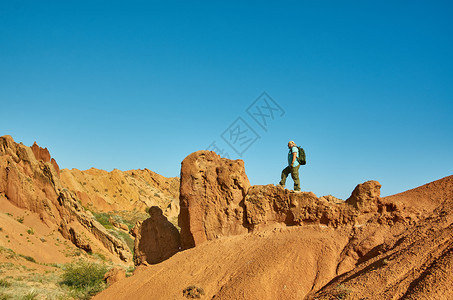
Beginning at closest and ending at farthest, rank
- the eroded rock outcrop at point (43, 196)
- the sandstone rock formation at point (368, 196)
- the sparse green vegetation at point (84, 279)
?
the sandstone rock formation at point (368, 196) < the sparse green vegetation at point (84, 279) < the eroded rock outcrop at point (43, 196)

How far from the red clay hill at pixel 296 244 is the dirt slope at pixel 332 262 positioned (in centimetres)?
2

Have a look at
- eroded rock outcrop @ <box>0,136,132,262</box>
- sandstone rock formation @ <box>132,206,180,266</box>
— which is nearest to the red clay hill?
sandstone rock formation @ <box>132,206,180,266</box>

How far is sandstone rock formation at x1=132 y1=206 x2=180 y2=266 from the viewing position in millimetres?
13352

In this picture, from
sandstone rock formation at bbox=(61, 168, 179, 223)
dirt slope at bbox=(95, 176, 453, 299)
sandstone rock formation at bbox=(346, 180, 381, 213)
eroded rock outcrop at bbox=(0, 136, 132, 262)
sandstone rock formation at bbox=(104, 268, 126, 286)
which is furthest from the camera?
sandstone rock formation at bbox=(61, 168, 179, 223)

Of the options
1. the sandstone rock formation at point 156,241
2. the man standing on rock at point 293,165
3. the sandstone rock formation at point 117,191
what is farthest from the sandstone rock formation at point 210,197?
the sandstone rock formation at point 117,191

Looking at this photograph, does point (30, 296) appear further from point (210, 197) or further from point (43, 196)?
point (43, 196)

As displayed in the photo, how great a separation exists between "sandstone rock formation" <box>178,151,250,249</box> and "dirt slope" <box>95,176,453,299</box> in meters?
0.59

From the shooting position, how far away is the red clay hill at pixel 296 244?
7.56 meters

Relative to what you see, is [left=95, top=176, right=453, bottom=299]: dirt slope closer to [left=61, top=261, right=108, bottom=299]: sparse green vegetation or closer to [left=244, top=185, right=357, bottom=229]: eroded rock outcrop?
[left=244, top=185, right=357, bottom=229]: eroded rock outcrop

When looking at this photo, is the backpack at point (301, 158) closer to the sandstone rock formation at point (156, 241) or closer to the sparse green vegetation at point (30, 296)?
the sandstone rock formation at point (156, 241)

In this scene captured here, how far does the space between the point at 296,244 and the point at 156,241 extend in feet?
18.7

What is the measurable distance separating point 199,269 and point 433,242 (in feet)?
19.0

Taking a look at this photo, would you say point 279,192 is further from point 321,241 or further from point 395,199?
point 395,199

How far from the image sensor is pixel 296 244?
9.80m
